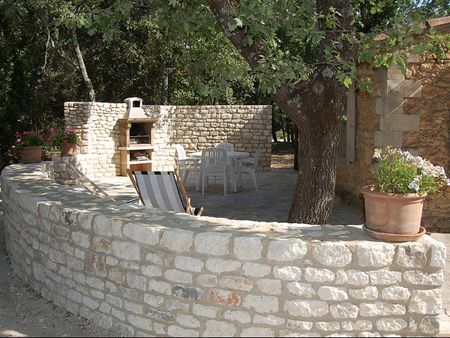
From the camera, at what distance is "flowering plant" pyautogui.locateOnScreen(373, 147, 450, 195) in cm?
312

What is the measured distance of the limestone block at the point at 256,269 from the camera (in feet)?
9.80

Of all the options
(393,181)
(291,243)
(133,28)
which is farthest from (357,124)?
(133,28)

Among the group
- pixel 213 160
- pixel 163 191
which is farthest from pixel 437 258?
pixel 213 160

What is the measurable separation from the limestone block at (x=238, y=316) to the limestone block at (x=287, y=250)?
16.6 inches

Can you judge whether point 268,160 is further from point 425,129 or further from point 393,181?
point 393,181

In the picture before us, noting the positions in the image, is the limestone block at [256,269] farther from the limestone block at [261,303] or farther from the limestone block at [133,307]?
the limestone block at [133,307]

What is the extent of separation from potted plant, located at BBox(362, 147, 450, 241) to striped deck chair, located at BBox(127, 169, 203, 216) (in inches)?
110

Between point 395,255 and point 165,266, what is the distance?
1.56 metres

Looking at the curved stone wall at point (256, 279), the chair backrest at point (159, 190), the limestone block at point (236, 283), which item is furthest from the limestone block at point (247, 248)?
the chair backrest at point (159, 190)

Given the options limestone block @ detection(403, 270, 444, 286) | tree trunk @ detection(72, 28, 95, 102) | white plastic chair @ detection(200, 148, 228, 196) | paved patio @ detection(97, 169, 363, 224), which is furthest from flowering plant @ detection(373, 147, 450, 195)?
tree trunk @ detection(72, 28, 95, 102)

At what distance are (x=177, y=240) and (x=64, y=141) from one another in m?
7.04

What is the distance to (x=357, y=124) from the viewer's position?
7285 millimetres

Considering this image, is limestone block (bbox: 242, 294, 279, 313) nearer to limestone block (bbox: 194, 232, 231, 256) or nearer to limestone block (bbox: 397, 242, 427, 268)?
limestone block (bbox: 194, 232, 231, 256)

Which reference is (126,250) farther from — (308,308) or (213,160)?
(213,160)
